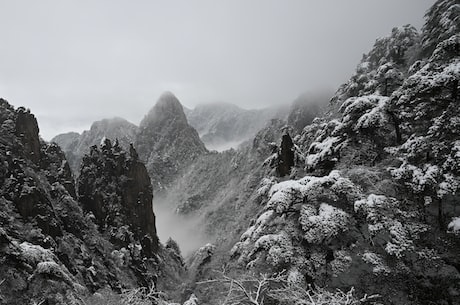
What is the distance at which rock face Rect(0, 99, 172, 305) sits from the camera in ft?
78.0

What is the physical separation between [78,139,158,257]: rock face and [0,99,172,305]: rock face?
19 cm

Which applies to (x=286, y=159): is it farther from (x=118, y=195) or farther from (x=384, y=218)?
(x=118, y=195)

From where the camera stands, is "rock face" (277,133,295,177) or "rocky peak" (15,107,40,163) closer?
"rock face" (277,133,295,177)

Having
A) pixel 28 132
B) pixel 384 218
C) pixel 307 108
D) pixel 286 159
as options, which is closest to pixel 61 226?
pixel 28 132

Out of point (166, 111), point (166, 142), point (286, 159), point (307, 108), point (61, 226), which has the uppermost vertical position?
point (166, 111)

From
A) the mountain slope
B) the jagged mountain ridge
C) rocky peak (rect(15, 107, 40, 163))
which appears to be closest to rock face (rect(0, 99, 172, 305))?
rocky peak (rect(15, 107, 40, 163))

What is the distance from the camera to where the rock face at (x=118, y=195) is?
5616 cm

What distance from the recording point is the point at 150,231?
64.2m

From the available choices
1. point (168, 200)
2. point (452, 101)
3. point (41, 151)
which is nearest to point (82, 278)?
point (41, 151)

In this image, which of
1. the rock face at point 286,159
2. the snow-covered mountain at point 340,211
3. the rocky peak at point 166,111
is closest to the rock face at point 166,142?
the rocky peak at point 166,111

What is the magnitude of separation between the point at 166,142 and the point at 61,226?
13702 centimetres

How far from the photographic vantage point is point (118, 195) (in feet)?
198

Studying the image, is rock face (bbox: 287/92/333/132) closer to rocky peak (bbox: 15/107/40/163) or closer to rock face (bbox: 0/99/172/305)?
rock face (bbox: 0/99/172/305)

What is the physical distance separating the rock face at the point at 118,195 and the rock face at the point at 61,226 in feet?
0.61
